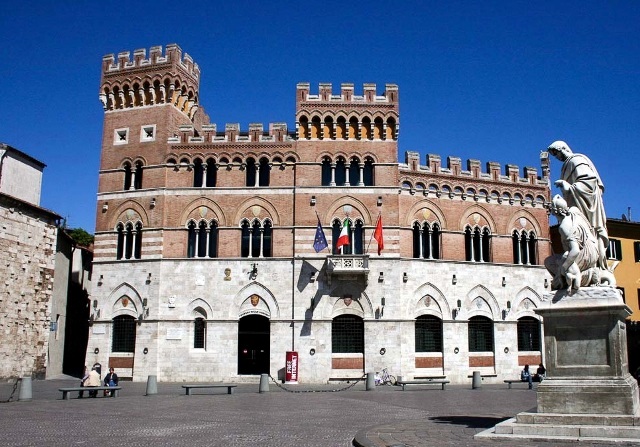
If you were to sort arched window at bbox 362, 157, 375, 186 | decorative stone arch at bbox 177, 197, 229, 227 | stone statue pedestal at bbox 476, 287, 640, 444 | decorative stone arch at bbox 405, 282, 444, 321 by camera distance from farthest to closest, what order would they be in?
1. arched window at bbox 362, 157, 375, 186
2. decorative stone arch at bbox 177, 197, 229, 227
3. decorative stone arch at bbox 405, 282, 444, 321
4. stone statue pedestal at bbox 476, 287, 640, 444

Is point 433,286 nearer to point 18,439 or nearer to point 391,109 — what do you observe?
point 391,109

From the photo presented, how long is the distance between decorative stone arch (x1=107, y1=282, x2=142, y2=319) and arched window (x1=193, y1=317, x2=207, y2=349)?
3.31 metres

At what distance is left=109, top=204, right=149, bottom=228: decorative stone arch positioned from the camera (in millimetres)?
38031

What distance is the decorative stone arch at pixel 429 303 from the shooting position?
36750mm

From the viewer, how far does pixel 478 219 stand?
39.8 metres

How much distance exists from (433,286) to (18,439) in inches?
1059

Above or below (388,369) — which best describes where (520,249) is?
above

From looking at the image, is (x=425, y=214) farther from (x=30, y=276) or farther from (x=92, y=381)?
(x=30, y=276)

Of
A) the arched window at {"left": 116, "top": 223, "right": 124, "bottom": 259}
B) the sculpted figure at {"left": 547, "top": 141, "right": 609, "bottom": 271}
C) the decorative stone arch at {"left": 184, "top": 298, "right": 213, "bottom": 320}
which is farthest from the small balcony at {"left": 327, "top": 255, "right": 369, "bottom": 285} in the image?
the sculpted figure at {"left": 547, "top": 141, "right": 609, "bottom": 271}

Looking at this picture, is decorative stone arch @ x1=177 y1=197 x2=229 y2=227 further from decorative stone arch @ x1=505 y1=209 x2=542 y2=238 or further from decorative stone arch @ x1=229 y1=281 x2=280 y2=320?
decorative stone arch @ x1=505 y1=209 x2=542 y2=238

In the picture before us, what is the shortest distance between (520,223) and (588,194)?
94.5 feet

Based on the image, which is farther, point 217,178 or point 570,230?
point 217,178

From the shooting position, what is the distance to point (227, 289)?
36406 mm

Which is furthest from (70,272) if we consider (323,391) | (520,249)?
(520,249)
